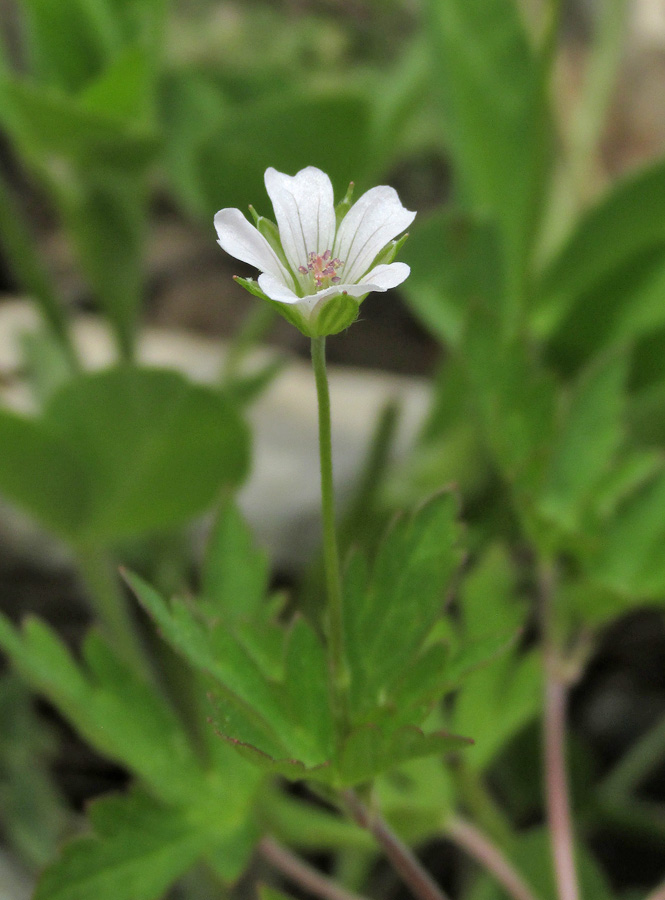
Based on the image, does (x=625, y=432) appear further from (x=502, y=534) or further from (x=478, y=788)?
(x=478, y=788)

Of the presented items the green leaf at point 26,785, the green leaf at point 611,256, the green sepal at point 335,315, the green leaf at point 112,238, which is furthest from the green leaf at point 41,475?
the green leaf at point 611,256

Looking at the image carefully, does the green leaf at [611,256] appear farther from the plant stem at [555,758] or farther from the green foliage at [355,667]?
the green foliage at [355,667]

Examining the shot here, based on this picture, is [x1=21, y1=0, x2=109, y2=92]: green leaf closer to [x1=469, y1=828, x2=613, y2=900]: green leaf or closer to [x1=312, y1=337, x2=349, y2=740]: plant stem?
[x1=312, y1=337, x2=349, y2=740]: plant stem

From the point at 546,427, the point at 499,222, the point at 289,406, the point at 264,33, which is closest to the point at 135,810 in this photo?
the point at 546,427

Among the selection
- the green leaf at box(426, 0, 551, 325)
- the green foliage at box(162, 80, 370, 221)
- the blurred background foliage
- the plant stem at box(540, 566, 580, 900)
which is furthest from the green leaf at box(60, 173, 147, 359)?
the plant stem at box(540, 566, 580, 900)

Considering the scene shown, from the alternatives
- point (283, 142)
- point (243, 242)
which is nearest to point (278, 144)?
point (283, 142)

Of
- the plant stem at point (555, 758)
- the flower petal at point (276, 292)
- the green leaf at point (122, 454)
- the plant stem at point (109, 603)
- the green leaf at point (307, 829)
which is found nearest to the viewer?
the flower petal at point (276, 292)

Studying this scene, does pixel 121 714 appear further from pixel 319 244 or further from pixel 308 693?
pixel 319 244
